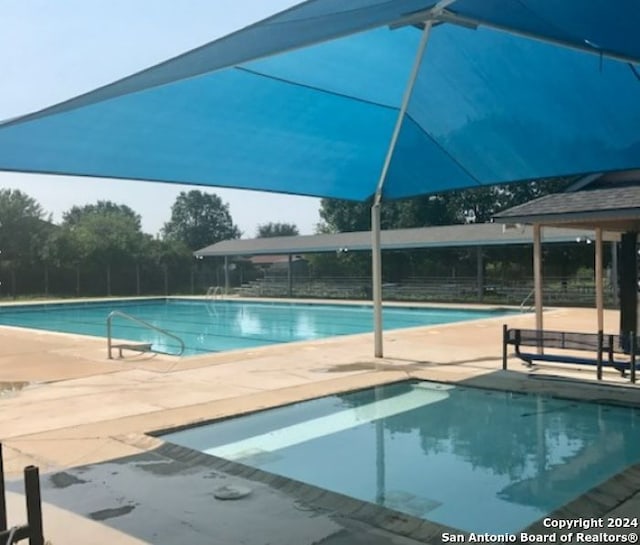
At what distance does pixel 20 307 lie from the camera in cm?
2694

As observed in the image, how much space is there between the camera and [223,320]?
873 inches

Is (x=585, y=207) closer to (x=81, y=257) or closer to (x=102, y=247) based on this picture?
(x=81, y=257)

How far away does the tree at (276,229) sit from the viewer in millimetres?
72669

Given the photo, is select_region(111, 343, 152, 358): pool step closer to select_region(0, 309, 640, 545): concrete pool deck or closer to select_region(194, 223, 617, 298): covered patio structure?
select_region(0, 309, 640, 545): concrete pool deck

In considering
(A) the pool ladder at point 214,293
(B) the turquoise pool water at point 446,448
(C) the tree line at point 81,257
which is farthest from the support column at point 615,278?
(C) the tree line at point 81,257

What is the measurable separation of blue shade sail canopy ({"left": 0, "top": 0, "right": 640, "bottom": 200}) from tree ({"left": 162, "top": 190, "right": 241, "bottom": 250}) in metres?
70.8

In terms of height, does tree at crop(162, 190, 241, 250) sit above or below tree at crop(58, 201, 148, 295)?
above

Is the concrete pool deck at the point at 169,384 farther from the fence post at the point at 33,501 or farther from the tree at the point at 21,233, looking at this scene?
the tree at the point at 21,233

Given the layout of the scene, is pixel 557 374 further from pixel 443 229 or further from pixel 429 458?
pixel 443 229

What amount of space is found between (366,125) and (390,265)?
2377cm

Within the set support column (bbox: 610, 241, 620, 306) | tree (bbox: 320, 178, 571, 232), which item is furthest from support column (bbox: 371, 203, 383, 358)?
tree (bbox: 320, 178, 571, 232)

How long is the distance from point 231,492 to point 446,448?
2334 mm

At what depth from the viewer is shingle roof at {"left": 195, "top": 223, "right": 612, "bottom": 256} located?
22.7 metres

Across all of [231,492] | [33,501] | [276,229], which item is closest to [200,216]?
[276,229]
